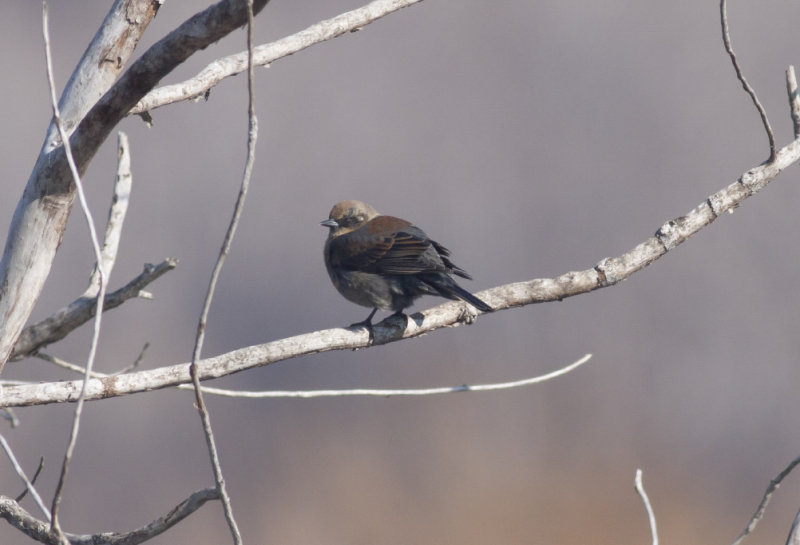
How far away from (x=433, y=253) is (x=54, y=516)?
2.73m

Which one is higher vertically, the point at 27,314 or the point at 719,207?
the point at 27,314

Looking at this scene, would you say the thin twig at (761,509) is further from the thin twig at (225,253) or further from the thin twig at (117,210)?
the thin twig at (117,210)

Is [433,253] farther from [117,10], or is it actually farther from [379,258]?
[117,10]

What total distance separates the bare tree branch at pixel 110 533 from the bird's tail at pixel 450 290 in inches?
59.2

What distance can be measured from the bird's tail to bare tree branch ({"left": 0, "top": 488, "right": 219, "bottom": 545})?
1503 millimetres

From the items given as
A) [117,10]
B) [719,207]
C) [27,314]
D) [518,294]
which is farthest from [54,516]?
[719,207]

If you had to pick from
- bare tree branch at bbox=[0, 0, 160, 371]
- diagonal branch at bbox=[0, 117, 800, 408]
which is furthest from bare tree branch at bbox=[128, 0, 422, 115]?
diagonal branch at bbox=[0, 117, 800, 408]

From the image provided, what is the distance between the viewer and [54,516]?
6.01 feet

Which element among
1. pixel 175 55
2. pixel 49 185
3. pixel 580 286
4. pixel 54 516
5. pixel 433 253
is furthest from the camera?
pixel 433 253

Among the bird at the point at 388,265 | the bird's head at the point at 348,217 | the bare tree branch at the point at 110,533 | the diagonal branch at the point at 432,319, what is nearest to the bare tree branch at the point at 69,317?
the diagonal branch at the point at 432,319

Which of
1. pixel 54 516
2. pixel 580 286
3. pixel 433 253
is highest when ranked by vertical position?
pixel 433 253

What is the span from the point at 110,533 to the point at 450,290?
1835 millimetres

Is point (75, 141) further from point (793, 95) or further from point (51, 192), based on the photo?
point (793, 95)

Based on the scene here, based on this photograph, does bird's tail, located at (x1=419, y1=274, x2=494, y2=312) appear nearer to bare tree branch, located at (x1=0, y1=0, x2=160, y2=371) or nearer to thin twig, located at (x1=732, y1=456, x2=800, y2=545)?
thin twig, located at (x1=732, y1=456, x2=800, y2=545)
